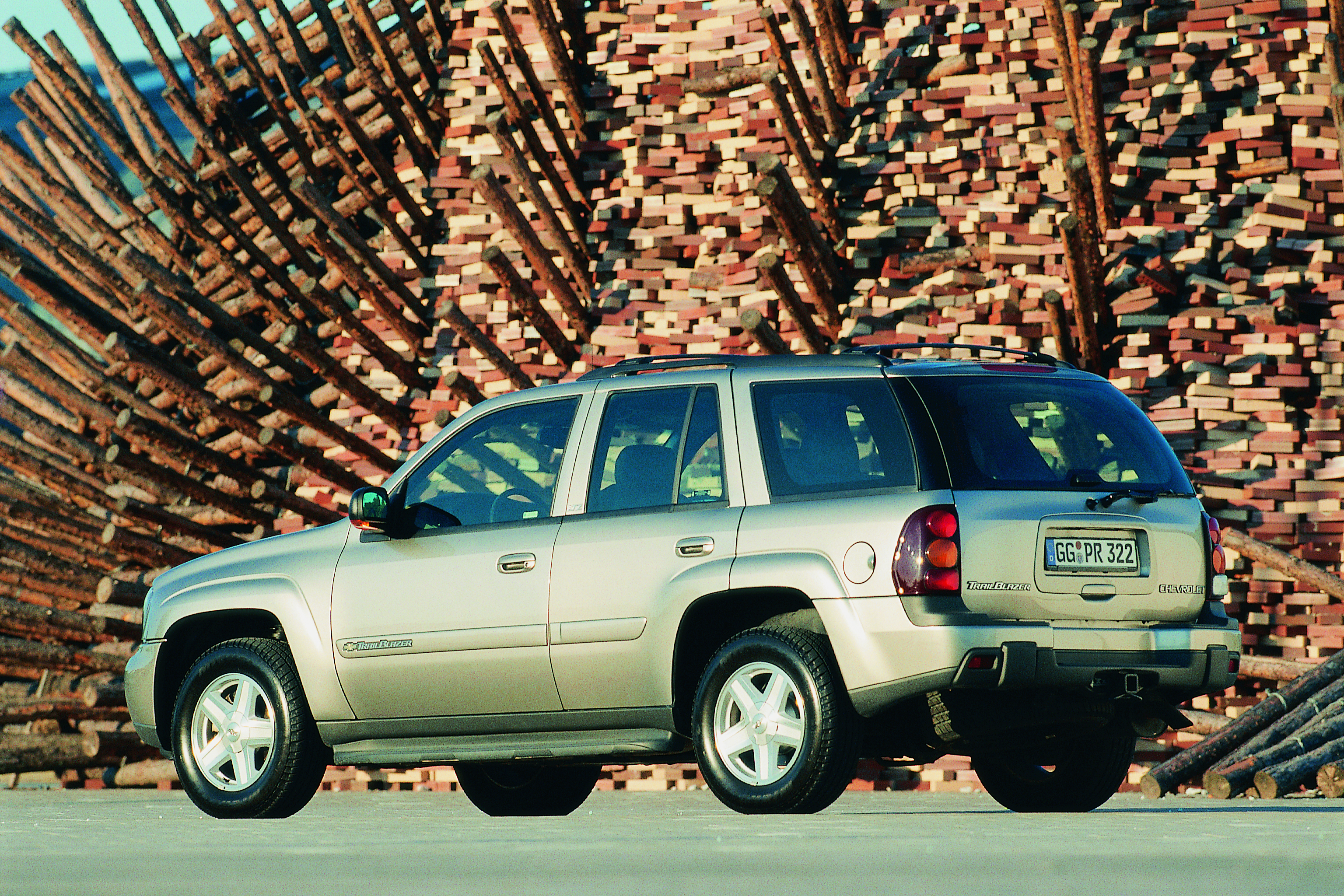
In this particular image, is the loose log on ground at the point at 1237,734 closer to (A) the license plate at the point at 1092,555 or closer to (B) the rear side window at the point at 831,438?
(A) the license plate at the point at 1092,555

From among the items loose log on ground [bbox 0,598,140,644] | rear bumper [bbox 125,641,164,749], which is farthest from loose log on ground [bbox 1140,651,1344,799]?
loose log on ground [bbox 0,598,140,644]

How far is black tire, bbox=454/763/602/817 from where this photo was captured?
335 inches

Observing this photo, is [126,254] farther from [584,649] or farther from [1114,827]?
[1114,827]

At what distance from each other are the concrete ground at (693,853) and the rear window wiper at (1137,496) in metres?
1.16

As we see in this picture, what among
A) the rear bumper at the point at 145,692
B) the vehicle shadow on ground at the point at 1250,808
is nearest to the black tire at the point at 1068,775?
the vehicle shadow on ground at the point at 1250,808

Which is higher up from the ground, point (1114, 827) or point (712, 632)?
point (712, 632)

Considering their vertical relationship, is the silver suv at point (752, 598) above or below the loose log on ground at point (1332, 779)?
above

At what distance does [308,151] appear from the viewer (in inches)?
638

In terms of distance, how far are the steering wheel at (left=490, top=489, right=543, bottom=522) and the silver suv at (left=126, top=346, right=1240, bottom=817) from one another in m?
0.01

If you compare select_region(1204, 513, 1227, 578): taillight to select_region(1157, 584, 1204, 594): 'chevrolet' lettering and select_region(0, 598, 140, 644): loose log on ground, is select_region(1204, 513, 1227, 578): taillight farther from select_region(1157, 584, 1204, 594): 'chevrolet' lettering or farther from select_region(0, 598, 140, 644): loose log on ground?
select_region(0, 598, 140, 644): loose log on ground

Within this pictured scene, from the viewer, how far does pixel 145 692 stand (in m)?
8.29

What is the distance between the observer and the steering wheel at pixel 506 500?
7402 mm

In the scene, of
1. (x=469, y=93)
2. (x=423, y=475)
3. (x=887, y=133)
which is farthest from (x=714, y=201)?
(x=423, y=475)

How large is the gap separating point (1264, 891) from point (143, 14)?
1490 cm
